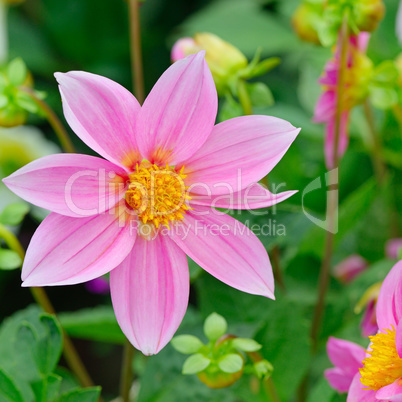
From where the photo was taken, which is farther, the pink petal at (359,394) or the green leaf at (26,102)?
the green leaf at (26,102)

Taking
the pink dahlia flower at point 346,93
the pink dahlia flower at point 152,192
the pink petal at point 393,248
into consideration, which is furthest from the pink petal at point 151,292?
the pink petal at point 393,248

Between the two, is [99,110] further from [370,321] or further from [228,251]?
[370,321]

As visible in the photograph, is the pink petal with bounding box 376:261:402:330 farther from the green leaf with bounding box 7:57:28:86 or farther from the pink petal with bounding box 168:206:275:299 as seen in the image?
the green leaf with bounding box 7:57:28:86

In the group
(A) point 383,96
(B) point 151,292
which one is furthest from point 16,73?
(A) point 383,96

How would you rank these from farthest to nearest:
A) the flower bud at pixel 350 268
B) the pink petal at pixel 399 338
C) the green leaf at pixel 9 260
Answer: the flower bud at pixel 350 268
the green leaf at pixel 9 260
the pink petal at pixel 399 338

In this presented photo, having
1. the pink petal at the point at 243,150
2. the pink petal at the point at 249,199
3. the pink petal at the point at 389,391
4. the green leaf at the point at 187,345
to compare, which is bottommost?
the pink petal at the point at 389,391

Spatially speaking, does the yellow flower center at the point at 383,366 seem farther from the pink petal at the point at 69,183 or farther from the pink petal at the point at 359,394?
the pink petal at the point at 69,183

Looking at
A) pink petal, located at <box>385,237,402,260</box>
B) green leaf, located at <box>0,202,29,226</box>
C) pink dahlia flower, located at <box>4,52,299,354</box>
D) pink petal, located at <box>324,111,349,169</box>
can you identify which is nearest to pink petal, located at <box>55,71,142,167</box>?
pink dahlia flower, located at <box>4,52,299,354</box>
